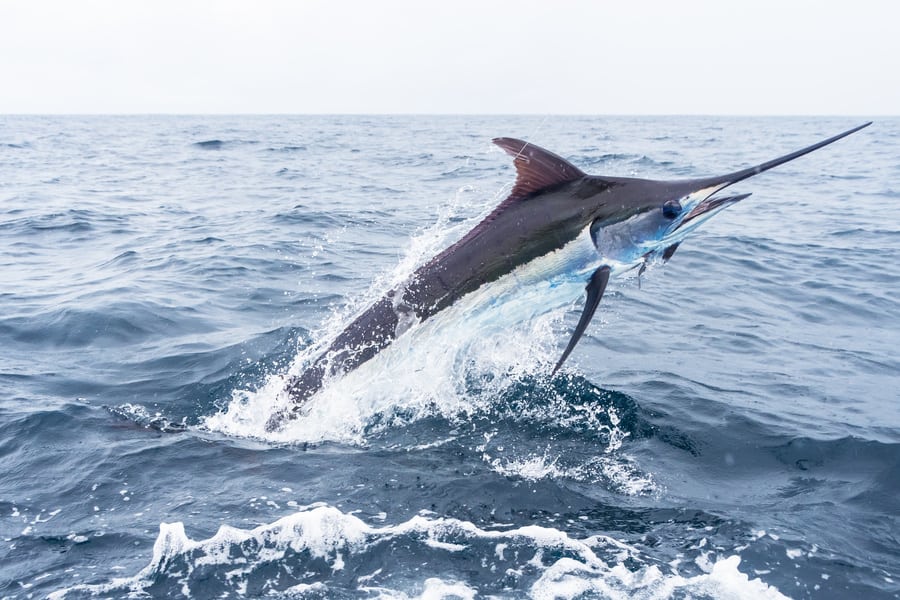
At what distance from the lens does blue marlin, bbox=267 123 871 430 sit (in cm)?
486

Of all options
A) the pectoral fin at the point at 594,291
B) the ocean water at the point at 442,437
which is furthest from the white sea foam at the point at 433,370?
the pectoral fin at the point at 594,291

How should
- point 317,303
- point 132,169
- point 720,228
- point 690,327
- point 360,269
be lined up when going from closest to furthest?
point 690,327 < point 317,303 < point 360,269 < point 720,228 < point 132,169

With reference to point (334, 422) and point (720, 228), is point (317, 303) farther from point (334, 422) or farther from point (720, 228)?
point (720, 228)

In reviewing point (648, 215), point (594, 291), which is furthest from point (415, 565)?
point (648, 215)

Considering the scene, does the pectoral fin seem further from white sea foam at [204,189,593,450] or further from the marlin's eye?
the marlin's eye

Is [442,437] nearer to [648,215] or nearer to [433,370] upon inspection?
[433,370]

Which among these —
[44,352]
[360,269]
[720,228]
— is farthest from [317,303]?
[720,228]

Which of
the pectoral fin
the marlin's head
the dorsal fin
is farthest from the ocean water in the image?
the dorsal fin

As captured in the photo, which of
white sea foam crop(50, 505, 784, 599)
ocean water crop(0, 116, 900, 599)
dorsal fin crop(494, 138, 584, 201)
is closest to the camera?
white sea foam crop(50, 505, 784, 599)

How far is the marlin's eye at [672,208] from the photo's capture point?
4.81 m

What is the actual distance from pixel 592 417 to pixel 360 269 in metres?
6.50

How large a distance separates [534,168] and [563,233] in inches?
22.3

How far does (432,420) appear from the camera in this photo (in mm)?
6363

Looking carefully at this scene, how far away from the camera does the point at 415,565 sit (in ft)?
13.7
